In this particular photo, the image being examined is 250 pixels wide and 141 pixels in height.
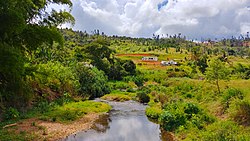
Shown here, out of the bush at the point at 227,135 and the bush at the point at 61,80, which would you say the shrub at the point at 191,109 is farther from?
the bush at the point at 61,80

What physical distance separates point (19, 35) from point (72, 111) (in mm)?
12968

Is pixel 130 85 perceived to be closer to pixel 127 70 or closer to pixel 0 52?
pixel 127 70

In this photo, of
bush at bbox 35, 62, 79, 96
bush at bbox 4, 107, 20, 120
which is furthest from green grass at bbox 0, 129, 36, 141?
bush at bbox 35, 62, 79, 96

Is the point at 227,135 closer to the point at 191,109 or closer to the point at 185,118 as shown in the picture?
the point at 185,118

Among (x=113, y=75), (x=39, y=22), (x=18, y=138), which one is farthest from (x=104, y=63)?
(x=18, y=138)

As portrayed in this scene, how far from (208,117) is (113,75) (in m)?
46.0

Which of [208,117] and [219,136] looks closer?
[219,136]

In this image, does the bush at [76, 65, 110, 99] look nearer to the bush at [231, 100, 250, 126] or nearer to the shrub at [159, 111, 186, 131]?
the shrub at [159, 111, 186, 131]

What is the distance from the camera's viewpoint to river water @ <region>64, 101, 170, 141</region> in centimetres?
2589

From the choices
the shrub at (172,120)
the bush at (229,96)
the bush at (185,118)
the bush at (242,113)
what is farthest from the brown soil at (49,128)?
the bush at (229,96)

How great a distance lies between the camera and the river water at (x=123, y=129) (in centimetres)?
2589

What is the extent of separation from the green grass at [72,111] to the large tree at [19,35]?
3.94m

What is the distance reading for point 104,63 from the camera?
6994 cm

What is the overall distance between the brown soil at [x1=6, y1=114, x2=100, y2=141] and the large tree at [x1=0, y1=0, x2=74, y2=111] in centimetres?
304
